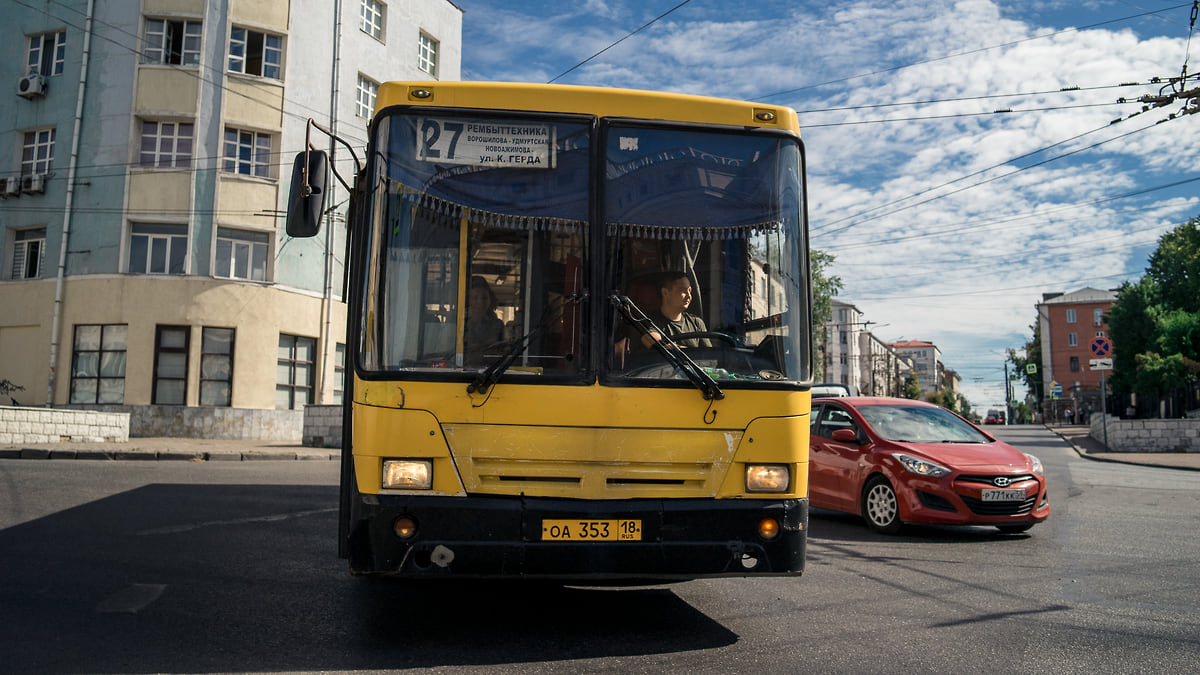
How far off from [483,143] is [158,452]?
16785mm

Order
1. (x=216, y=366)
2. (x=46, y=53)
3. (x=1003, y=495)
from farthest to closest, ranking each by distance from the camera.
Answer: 1. (x=46, y=53)
2. (x=216, y=366)
3. (x=1003, y=495)

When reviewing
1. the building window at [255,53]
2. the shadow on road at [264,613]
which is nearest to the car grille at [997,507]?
the shadow on road at [264,613]

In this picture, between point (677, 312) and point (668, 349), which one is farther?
point (677, 312)

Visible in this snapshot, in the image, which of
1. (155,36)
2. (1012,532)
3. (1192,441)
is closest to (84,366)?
(155,36)

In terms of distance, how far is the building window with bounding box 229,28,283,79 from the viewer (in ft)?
93.5

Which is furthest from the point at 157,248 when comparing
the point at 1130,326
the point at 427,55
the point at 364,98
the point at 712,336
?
the point at 1130,326

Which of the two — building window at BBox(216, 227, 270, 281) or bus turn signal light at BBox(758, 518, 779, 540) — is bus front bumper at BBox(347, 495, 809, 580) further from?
building window at BBox(216, 227, 270, 281)

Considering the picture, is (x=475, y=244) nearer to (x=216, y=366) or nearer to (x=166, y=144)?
(x=216, y=366)

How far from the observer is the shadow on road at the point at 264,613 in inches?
183

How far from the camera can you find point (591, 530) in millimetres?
4719

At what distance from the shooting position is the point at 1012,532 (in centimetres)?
1013

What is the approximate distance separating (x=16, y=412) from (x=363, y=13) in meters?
18.4

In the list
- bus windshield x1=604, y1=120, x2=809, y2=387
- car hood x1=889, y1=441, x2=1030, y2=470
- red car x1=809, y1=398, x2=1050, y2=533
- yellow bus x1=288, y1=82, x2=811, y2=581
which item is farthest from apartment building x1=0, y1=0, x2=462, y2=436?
bus windshield x1=604, y1=120, x2=809, y2=387

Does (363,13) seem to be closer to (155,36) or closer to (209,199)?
(155,36)
